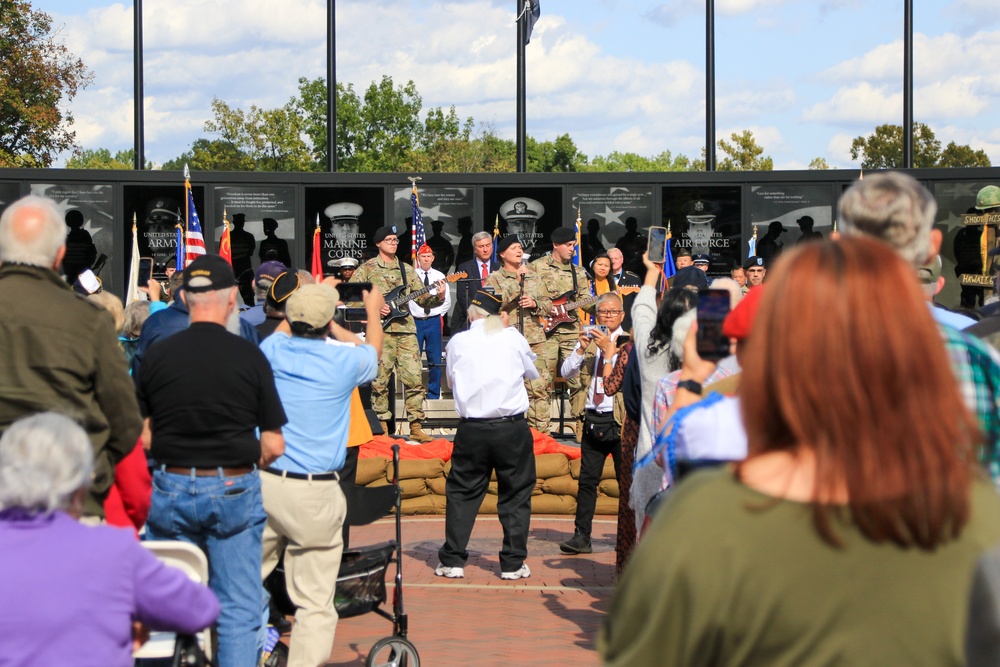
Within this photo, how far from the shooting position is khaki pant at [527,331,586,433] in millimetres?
13508

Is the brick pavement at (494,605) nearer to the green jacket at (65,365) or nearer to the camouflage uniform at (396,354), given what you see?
the camouflage uniform at (396,354)

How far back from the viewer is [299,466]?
18.9 ft

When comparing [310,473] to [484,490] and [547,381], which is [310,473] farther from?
[547,381]

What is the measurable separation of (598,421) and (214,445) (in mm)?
4738

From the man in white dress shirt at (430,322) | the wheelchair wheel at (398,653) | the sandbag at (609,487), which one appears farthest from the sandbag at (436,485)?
the wheelchair wheel at (398,653)

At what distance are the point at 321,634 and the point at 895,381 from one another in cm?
446

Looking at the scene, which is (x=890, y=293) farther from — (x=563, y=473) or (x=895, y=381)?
(x=563, y=473)

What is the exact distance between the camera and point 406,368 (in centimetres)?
1380

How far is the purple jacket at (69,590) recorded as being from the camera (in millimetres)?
2984

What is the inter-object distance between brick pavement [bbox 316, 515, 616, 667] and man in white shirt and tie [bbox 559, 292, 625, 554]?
0.32 m

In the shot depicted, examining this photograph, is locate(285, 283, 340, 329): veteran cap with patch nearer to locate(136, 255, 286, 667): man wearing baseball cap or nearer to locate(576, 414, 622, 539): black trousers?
locate(136, 255, 286, 667): man wearing baseball cap

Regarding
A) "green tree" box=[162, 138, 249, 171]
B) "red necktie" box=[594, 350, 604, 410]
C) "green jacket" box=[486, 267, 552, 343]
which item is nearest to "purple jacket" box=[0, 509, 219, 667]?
"red necktie" box=[594, 350, 604, 410]

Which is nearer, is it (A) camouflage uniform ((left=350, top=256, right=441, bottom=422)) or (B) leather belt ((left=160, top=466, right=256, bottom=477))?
(B) leather belt ((left=160, top=466, right=256, bottom=477))

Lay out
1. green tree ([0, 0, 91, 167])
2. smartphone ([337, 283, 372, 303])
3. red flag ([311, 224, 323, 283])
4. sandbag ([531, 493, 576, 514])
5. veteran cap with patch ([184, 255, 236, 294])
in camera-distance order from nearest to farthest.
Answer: veteran cap with patch ([184, 255, 236, 294]), smartphone ([337, 283, 372, 303]), sandbag ([531, 493, 576, 514]), red flag ([311, 224, 323, 283]), green tree ([0, 0, 91, 167])
